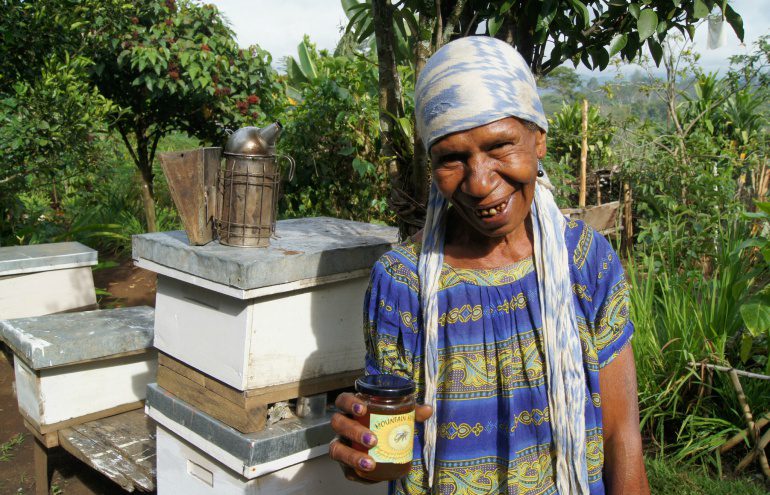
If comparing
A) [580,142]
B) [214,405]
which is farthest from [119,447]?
[580,142]

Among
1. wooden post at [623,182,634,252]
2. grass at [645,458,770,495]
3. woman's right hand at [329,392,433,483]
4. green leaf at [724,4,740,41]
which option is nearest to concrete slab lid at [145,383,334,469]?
woman's right hand at [329,392,433,483]

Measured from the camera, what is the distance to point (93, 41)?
18.4ft

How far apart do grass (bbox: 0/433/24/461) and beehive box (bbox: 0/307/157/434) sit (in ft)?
2.31

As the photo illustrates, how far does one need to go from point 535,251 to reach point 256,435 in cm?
121

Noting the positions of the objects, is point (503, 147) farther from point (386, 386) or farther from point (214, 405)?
point (214, 405)

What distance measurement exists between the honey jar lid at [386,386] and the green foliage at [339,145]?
3.24 metres

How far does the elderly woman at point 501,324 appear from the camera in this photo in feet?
5.48

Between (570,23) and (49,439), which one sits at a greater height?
(570,23)

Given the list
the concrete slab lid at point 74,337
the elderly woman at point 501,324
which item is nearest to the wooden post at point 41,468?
the concrete slab lid at point 74,337

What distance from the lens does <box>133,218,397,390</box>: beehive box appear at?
2.34 m

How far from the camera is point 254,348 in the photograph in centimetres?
236

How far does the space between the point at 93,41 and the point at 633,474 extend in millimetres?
5314

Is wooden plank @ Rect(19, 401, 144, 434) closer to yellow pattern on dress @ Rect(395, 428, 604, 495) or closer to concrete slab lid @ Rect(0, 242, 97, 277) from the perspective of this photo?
concrete slab lid @ Rect(0, 242, 97, 277)

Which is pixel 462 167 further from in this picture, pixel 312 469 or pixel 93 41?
pixel 93 41
